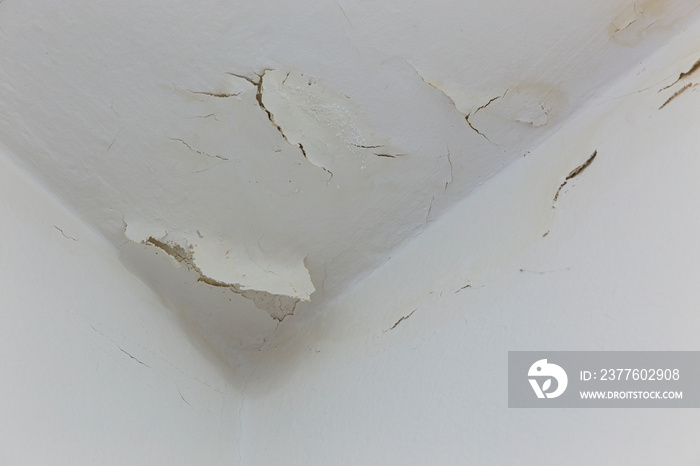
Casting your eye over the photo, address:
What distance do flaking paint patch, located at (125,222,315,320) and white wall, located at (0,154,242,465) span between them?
2.9 inches

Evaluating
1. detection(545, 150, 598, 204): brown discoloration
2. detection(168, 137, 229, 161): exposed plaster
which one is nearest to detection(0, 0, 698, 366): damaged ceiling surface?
detection(168, 137, 229, 161): exposed plaster

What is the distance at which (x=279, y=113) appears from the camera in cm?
88

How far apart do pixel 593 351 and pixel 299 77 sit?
0.54 m

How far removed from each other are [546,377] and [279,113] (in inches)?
20.2

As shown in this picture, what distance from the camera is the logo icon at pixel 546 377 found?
69cm

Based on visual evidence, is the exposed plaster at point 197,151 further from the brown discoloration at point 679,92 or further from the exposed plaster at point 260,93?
the brown discoloration at point 679,92

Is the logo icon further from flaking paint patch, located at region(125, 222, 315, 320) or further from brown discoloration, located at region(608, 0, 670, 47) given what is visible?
brown discoloration, located at region(608, 0, 670, 47)

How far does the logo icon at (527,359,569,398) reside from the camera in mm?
695

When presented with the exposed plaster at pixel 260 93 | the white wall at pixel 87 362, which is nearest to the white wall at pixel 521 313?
the white wall at pixel 87 362

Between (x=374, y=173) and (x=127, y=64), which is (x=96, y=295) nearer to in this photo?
(x=127, y=64)

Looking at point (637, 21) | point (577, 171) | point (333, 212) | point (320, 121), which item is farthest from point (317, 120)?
point (637, 21)

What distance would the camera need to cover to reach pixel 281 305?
0.99 meters

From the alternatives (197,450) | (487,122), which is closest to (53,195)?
(197,450)

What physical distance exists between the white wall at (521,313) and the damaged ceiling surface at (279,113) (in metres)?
0.06
